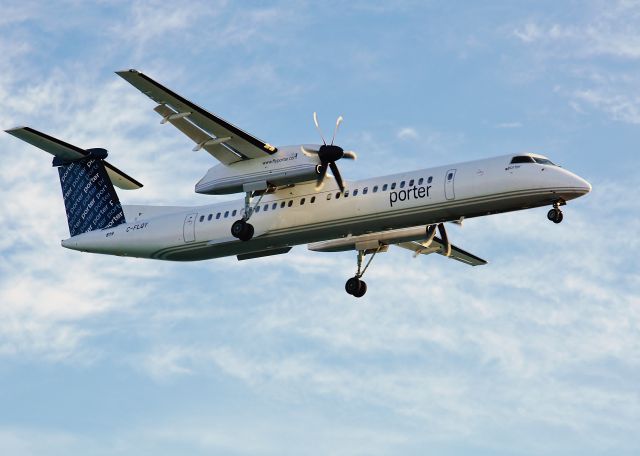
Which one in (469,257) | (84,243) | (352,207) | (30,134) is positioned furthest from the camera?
(469,257)

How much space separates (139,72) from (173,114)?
1.96 metres

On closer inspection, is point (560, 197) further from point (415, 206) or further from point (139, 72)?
point (139, 72)

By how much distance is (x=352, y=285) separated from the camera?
1202 inches

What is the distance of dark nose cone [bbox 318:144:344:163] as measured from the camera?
1061 inches

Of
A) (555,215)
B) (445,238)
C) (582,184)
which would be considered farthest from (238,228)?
(582,184)

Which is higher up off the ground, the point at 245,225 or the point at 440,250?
the point at 440,250

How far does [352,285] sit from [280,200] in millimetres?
3843

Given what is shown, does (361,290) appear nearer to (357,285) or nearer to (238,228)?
(357,285)

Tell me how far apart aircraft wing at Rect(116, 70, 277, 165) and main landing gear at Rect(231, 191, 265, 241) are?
104cm

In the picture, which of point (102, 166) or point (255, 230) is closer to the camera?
point (255, 230)

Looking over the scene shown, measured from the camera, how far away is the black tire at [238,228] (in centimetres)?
2772

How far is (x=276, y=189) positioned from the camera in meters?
28.3

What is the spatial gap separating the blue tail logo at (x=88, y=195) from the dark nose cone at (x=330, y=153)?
7135 mm

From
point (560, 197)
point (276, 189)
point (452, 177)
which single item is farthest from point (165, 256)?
point (560, 197)
